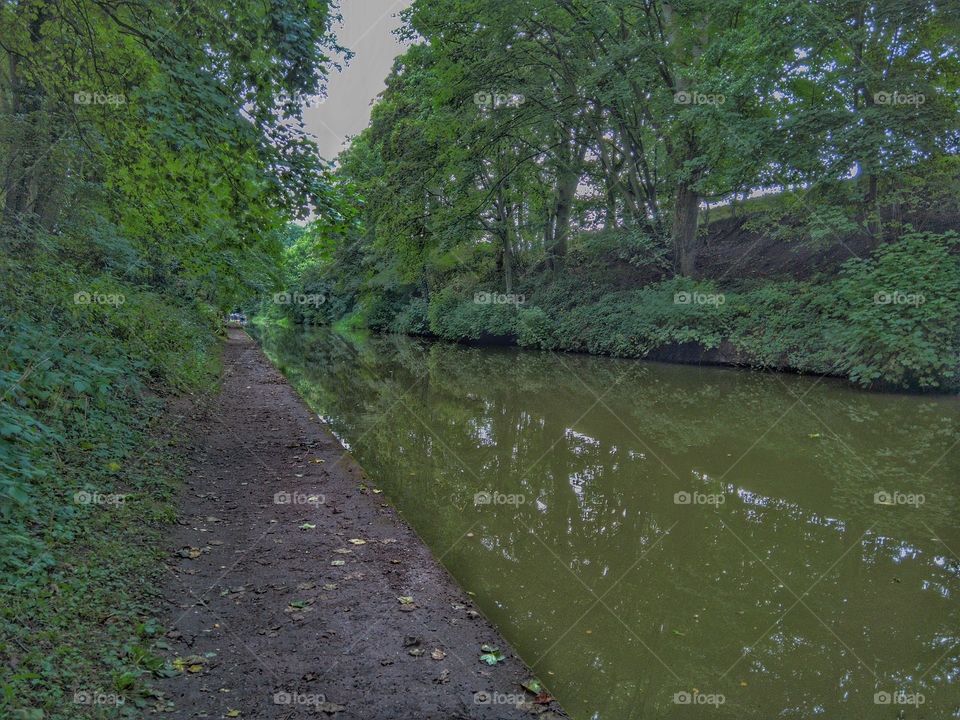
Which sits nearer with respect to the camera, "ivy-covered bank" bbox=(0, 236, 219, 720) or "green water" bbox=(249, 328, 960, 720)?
"ivy-covered bank" bbox=(0, 236, 219, 720)

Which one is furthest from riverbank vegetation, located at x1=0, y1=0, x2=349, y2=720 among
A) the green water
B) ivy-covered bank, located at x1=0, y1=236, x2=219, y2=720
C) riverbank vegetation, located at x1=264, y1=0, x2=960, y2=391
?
the green water

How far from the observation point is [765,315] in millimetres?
15352

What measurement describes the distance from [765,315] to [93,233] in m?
16.9

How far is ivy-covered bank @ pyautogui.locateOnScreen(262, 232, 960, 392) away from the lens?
37.6 feet

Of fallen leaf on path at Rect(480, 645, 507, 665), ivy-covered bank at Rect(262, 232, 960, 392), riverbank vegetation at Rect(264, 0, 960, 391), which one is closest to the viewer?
fallen leaf on path at Rect(480, 645, 507, 665)

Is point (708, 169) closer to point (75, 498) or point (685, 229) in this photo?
point (685, 229)

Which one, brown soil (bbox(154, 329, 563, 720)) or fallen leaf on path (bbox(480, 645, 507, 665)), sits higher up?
brown soil (bbox(154, 329, 563, 720))

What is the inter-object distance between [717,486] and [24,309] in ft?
26.6

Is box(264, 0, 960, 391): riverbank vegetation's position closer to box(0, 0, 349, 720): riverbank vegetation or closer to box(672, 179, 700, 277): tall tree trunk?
box(672, 179, 700, 277): tall tree trunk

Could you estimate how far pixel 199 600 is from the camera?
3463 mm

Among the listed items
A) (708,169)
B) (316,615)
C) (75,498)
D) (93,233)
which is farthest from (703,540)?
(708,169)

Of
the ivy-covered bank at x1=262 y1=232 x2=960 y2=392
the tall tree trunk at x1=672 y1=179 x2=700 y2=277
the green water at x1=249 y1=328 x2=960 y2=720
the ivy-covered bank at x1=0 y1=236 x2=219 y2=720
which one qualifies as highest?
the tall tree trunk at x1=672 y1=179 x2=700 y2=277

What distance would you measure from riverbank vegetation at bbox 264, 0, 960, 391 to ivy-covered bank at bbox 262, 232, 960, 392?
0.06 meters

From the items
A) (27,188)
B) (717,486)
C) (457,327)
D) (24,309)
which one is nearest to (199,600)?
(24,309)
